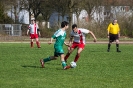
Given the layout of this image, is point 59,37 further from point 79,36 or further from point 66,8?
point 66,8

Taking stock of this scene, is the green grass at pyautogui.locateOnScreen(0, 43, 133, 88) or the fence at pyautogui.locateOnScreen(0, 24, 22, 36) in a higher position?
the fence at pyautogui.locateOnScreen(0, 24, 22, 36)

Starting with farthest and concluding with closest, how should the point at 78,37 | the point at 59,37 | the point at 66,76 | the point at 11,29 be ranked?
the point at 11,29 → the point at 78,37 → the point at 59,37 → the point at 66,76

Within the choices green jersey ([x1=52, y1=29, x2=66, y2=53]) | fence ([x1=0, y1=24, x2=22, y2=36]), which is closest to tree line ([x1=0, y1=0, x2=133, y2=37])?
fence ([x1=0, y1=24, x2=22, y2=36])

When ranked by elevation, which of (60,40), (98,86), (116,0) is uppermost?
(116,0)

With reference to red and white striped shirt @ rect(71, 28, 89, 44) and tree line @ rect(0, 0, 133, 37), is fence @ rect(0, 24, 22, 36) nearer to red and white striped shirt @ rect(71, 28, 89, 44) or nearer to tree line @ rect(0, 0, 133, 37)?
tree line @ rect(0, 0, 133, 37)

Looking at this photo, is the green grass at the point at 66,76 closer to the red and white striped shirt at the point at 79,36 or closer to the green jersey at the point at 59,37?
the green jersey at the point at 59,37

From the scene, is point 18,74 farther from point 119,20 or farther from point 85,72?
point 119,20

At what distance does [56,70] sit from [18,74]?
1.65 metres

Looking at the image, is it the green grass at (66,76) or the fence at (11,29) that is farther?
the fence at (11,29)

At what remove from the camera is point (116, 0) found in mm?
72562

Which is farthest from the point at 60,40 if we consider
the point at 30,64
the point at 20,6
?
the point at 20,6

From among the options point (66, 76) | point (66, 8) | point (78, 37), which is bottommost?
point (66, 76)

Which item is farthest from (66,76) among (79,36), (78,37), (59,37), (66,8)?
(66,8)

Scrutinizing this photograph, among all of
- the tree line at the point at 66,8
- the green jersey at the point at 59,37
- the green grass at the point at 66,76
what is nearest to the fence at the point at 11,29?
the tree line at the point at 66,8
